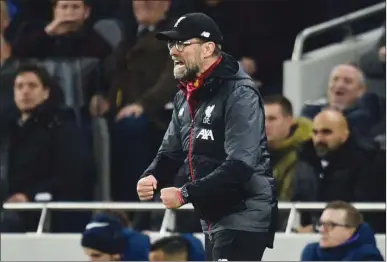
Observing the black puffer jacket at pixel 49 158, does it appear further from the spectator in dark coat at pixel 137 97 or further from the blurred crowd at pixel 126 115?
the spectator in dark coat at pixel 137 97

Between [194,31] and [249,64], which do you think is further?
[249,64]

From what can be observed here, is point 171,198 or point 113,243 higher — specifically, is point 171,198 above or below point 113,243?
above

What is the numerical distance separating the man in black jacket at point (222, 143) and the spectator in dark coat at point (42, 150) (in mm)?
4070

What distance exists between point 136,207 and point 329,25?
2.99m

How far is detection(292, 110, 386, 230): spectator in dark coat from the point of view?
9.75 metres

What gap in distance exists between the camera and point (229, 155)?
20.9 feet

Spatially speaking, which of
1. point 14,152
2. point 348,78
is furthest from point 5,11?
point 348,78

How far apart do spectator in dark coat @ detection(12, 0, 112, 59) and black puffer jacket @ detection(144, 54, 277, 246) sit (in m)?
4.88

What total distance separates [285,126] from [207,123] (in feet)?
12.0

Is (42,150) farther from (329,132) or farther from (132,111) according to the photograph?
(329,132)

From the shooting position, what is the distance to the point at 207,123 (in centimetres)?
645

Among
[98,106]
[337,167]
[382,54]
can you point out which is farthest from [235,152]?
[382,54]

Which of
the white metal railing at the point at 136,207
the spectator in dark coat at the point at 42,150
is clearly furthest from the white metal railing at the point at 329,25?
the white metal railing at the point at 136,207

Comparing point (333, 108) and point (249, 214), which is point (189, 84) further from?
point (333, 108)
